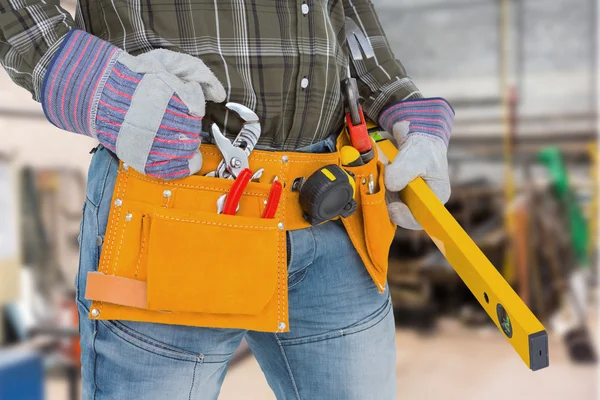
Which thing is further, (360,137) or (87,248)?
(360,137)

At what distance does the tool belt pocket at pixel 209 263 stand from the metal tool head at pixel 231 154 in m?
0.06

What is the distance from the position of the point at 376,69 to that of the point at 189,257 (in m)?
0.45

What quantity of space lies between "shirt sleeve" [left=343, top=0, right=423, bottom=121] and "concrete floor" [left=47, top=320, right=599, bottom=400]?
5.45 ft

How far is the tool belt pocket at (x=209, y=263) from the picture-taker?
2.16 ft

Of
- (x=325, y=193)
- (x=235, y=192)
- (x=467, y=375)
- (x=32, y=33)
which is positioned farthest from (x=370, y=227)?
(x=467, y=375)

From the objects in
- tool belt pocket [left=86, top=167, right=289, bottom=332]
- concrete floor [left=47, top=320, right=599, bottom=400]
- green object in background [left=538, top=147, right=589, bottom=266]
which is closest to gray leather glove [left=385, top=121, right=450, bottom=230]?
tool belt pocket [left=86, top=167, right=289, bottom=332]

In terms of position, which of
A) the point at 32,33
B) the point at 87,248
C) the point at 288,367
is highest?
the point at 32,33

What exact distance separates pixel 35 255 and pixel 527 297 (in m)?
2.53

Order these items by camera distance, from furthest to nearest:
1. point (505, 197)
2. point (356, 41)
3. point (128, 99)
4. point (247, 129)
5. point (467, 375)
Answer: point (505, 197)
point (467, 375)
point (356, 41)
point (247, 129)
point (128, 99)

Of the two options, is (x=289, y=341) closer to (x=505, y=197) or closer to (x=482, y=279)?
(x=482, y=279)

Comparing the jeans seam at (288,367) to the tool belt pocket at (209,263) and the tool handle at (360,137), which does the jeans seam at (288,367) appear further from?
the tool handle at (360,137)

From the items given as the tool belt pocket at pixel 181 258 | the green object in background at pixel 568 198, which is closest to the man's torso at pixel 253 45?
the tool belt pocket at pixel 181 258

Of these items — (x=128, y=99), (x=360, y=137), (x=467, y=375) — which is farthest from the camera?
(x=467, y=375)

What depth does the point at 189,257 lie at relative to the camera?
665 mm
